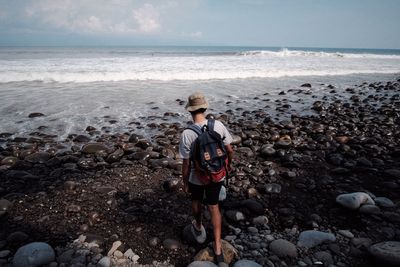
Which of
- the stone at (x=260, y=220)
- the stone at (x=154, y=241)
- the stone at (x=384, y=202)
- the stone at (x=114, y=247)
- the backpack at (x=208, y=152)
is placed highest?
the backpack at (x=208, y=152)

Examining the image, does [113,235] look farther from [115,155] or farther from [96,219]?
[115,155]

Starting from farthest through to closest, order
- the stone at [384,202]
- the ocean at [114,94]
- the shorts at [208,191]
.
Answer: the ocean at [114,94] → the stone at [384,202] → the shorts at [208,191]

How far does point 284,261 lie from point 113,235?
2.15 m

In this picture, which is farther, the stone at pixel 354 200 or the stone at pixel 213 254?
the stone at pixel 354 200

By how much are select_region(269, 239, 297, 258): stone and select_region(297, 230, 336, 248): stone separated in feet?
0.53

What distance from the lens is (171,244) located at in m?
3.55

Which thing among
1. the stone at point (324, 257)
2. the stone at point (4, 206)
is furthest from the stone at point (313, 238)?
the stone at point (4, 206)

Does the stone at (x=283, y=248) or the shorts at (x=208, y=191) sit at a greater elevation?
the shorts at (x=208, y=191)

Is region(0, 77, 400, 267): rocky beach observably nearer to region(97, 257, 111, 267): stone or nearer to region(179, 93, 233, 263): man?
region(97, 257, 111, 267): stone

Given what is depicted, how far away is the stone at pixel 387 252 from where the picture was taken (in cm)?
297

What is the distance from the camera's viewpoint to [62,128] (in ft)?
26.7

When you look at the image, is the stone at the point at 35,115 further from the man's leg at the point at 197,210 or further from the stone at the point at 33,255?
the man's leg at the point at 197,210

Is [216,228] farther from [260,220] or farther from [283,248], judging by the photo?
[260,220]

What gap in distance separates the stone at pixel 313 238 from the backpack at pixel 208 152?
4.74 ft
